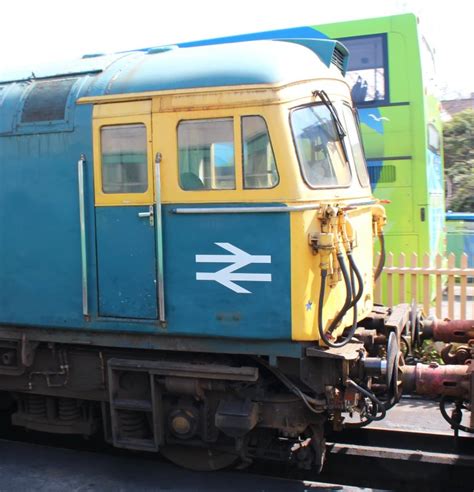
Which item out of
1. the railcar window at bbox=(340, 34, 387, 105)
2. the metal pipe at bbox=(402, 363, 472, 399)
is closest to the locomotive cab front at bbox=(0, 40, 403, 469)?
the metal pipe at bbox=(402, 363, 472, 399)

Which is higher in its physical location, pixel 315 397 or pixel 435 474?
pixel 315 397

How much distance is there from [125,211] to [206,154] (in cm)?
75

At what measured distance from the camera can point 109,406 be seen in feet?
16.4

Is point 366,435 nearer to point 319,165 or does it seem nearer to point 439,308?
point 319,165

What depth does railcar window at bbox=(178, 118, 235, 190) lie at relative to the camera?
4.36 m

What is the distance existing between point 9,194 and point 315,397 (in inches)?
113

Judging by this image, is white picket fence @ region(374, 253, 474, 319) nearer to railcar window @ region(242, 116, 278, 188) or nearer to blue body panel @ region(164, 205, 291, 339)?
blue body panel @ region(164, 205, 291, 339)

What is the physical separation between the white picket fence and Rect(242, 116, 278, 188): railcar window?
413cm

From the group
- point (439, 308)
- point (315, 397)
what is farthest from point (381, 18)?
point (315, 397)

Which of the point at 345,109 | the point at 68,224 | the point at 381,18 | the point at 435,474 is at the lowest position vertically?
the point at 435,474

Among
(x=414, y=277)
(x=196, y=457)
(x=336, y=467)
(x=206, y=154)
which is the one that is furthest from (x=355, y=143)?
(x=414, y=277)

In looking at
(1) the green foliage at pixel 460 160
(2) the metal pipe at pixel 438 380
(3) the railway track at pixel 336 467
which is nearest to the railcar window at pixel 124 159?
(3) the railway track at pixel 336 467

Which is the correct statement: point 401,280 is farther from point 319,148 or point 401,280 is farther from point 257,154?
point 257,154

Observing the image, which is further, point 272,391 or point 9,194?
point 9,194
